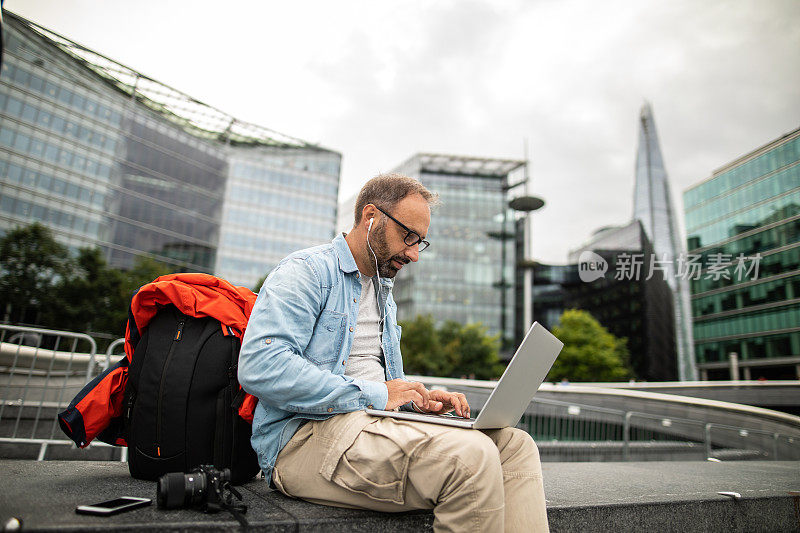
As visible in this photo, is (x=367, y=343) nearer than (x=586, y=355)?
Yes

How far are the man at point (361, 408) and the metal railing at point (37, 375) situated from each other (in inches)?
160

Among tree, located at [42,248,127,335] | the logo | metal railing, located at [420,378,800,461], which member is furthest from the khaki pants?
tree, located at [42,248,127,335]

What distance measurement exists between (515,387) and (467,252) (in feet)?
221

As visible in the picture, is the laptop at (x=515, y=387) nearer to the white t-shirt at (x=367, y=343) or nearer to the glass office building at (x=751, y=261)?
the white t-shirt at (x=367, y=343)

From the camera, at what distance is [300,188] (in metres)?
70.0

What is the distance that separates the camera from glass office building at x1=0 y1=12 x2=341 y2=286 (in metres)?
48.8

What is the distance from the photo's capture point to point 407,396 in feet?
7.03

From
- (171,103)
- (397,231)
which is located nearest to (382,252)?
(397,231)

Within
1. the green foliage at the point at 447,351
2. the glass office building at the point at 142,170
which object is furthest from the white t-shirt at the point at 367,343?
the glass office building at the point at 142,170

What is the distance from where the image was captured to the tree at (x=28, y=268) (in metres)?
37.8

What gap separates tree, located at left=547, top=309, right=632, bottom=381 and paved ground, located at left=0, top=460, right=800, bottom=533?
52.0 meters

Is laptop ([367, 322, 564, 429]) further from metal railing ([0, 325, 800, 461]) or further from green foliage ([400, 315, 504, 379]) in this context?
green foliage ([400, 315, 504, 379])

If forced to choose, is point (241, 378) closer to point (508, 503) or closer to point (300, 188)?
point (508, 503)

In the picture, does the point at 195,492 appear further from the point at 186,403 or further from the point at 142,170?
the point at 142,170
